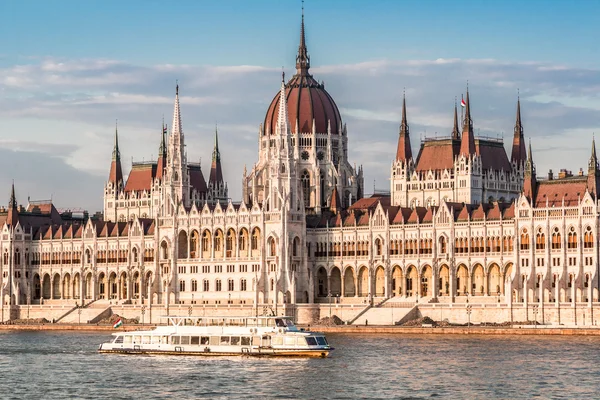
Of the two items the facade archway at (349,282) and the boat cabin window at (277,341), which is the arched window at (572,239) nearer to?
the facade archway at (349,282)

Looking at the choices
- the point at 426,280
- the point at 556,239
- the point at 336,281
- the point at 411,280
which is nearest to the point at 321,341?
the point at 556,239

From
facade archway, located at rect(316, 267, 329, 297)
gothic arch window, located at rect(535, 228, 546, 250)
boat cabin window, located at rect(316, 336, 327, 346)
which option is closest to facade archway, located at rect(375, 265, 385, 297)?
facade archway, located at rect(316, 267, 329, 297)

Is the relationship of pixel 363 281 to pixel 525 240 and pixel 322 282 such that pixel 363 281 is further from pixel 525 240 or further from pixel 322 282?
pixel 525 240

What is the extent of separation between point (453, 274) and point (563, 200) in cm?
1525

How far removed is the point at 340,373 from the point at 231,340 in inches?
646

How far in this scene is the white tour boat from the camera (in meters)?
133

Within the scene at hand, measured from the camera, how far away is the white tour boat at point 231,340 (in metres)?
133

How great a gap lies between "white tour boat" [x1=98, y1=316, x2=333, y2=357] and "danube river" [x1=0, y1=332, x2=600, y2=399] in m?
1.82

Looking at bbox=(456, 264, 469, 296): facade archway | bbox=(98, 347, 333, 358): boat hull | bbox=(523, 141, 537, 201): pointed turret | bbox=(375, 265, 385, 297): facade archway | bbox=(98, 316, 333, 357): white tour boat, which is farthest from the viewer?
bbox=(375, 265, 385, 297): facade archway

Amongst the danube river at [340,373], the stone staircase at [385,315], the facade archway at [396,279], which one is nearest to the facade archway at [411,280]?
the facade archway at [396,279]

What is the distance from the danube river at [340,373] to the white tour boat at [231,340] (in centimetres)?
182

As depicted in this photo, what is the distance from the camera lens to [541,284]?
17025 cm

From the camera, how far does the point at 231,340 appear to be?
13562cm

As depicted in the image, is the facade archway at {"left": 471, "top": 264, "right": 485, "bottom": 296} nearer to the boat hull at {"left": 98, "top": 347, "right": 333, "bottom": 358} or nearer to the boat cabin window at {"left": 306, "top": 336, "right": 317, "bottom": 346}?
the boat hull at {"left": 98, "top": 347, "right": 333, "bottom": 358}
